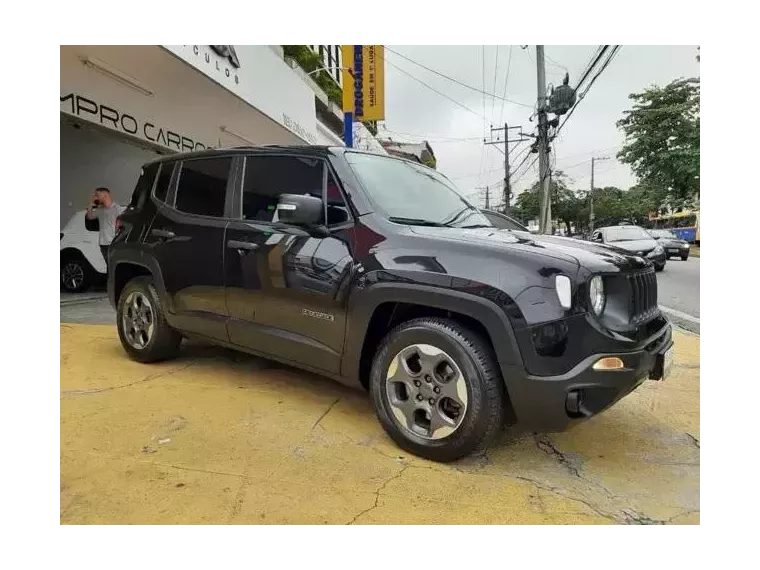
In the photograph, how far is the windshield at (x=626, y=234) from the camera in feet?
38.6

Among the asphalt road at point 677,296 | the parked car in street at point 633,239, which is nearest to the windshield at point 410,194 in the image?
the asphalt road at point 677,296

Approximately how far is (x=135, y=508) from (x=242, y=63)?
8.23m

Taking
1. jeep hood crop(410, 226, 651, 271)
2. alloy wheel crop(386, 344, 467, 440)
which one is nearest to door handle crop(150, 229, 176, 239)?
jeep hood crop(410, 226, 651, 271)

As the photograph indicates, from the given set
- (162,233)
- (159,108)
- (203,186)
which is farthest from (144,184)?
(159,108)

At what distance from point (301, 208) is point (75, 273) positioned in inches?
296

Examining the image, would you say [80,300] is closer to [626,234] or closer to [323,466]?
[323,466]

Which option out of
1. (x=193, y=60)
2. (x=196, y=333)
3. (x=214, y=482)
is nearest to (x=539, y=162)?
(x=193, y=60)

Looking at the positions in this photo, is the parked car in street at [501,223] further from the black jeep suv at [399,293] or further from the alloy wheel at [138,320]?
the alloy wheel at [138,320]

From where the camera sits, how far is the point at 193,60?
6.18m

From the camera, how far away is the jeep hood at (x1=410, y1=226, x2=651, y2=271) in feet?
7.67

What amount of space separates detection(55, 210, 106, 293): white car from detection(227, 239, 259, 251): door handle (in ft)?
20.6

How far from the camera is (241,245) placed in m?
3.27

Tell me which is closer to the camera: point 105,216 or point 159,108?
point 105,216
